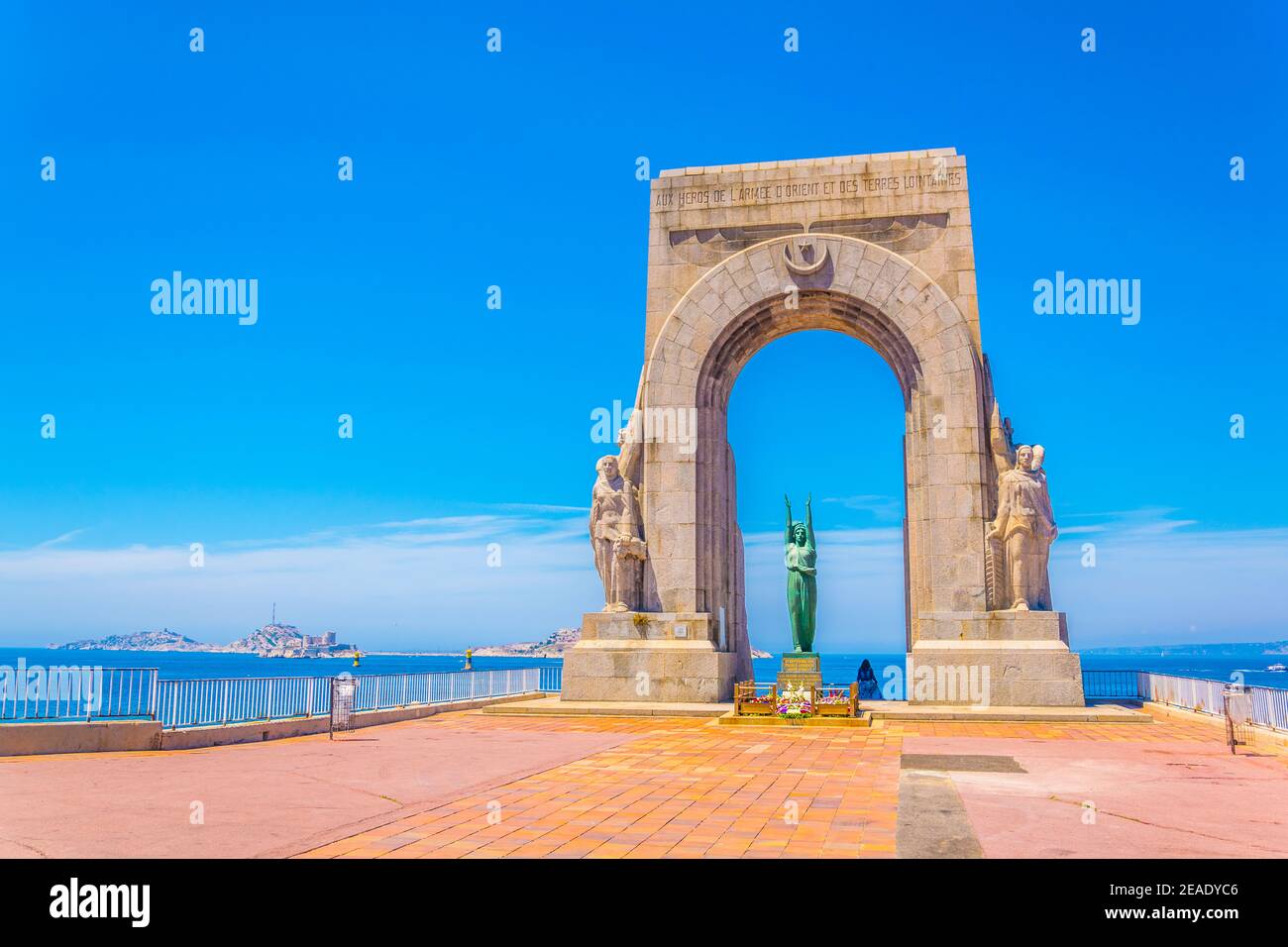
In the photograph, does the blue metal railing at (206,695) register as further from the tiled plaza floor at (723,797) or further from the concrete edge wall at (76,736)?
the tiled plaza floor at (723,797)

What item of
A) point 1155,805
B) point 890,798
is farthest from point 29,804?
point 1155,805

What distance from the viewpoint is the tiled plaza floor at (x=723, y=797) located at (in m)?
7.02

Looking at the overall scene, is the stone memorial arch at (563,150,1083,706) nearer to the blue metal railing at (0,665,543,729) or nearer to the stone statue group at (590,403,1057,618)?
the stone statue group at (590,403,1057,618)

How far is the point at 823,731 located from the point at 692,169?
13451mm

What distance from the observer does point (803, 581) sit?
23703mm

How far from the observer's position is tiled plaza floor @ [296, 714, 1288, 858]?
23.0 feet

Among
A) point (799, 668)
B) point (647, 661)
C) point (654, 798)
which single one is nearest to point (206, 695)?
point (654, 798)

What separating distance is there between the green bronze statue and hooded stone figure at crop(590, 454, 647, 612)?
4260mm

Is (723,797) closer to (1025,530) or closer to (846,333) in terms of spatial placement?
(1025,530)

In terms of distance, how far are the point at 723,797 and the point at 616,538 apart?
40.2 ft

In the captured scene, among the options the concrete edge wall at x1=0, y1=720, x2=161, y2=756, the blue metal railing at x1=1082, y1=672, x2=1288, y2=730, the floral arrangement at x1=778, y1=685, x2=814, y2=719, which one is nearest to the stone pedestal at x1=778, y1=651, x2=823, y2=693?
the floral arrangement at x1=778, y1=685, x2=814, y2=719
